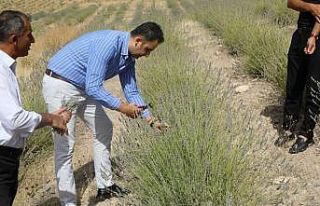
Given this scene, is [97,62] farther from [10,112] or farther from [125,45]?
[10,112]

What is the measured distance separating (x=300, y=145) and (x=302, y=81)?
55 centimetres

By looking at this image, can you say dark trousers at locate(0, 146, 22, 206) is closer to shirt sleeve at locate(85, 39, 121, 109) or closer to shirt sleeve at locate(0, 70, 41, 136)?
shirt sleeve at locate(0, 70, 41, 136)

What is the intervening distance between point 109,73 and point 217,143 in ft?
3.41

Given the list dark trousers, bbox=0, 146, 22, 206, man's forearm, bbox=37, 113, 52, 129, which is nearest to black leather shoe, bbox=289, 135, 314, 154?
man's forearm, bbox=37, 113, 52, 129

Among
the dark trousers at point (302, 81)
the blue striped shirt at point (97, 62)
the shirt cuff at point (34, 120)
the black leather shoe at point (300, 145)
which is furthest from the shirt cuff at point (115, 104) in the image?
the black leather shoe at point (300, 145)

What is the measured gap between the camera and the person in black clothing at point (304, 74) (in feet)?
12.5

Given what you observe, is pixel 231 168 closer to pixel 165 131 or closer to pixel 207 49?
pixel 165 131

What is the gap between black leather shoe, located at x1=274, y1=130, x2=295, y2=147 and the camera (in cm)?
421

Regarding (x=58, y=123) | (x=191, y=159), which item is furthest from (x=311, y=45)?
(x=58, y=123)

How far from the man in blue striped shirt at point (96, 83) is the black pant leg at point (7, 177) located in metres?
0.69

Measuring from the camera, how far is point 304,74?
13.5ft

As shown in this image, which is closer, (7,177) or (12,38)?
(12,38)

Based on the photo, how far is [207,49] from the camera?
8508 millimetres

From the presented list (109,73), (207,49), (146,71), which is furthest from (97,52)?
(207,49)
